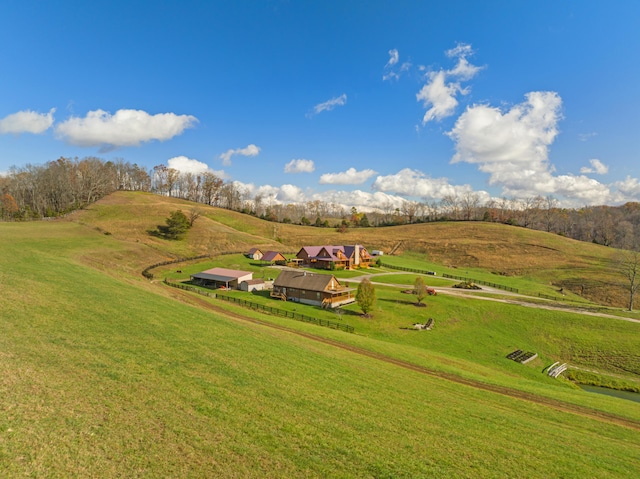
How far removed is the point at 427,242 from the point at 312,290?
247ft

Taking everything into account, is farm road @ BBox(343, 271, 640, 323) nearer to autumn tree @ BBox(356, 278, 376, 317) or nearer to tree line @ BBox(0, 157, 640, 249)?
autumn tree @ BBox(356, 278, 376, 317)

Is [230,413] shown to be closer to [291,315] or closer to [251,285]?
[291,315]

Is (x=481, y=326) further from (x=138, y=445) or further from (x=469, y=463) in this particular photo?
(x=138, y=445)

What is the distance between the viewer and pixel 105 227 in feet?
295

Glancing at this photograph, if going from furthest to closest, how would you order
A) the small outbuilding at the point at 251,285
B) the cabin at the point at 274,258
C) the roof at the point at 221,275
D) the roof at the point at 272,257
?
the roof at the point at 272,257 < the cabin at the point at 274,258 < the roof at the point at 221,275 < the small outbuilding at the point at 251,285

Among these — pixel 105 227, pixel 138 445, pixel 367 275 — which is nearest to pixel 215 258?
pixel 105 227

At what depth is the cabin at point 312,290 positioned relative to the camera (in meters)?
52.3

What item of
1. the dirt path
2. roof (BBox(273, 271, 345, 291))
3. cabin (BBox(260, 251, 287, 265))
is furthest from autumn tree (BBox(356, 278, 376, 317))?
cabin (BBox(260, 251, 287, 265))

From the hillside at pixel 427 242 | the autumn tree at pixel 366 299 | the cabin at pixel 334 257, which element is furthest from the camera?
the cabin at pixel 334 257

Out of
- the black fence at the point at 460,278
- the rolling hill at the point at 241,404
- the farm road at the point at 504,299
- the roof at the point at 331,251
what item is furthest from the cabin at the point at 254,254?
the rolling hill at the point at 241,404

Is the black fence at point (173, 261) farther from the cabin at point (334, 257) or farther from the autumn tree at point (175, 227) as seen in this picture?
the cabin at point (334, 257)

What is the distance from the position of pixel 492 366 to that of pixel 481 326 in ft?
42.3

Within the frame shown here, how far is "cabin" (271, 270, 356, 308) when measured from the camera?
52.3m

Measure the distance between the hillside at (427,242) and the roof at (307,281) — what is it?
33.5 m
